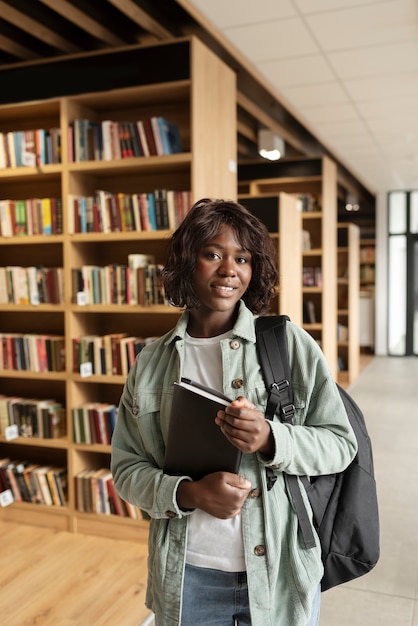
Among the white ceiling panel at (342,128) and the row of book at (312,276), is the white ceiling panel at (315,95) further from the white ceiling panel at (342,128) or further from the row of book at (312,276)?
the row of book at (312,276)

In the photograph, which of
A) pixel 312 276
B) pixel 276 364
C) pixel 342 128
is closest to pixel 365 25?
pixel 342 128

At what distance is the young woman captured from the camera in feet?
4.33

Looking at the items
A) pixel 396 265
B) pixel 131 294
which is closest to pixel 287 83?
pixel 131 294

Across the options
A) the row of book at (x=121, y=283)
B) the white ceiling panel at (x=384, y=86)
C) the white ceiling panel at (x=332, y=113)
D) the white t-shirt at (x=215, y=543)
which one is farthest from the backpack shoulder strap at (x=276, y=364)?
the white ceiling panel at (x=332, y=113)

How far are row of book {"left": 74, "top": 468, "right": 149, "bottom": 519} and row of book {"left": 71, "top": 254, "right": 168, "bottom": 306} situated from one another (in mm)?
1095

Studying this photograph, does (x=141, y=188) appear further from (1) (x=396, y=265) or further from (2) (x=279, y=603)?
(1) (x=396, y=265)

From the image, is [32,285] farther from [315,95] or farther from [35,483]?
[315,95]

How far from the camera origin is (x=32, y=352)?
405 centimetres

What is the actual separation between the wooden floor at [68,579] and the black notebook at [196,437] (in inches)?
76.0

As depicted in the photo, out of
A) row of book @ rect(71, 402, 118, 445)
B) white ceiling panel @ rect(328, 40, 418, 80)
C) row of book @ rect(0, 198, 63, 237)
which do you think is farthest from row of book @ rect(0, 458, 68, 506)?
white ceiling panel @ rect(328, 40, 418, 80)

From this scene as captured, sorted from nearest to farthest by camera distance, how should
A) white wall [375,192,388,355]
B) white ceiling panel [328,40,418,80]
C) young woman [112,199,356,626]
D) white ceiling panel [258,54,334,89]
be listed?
young woman [112,199,356,626]
white ceiling panel [328,40,418,80]
white ceiling panel [258,54,334,89]
white wall [375,192,388,355]

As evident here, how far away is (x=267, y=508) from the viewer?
4.38 ft

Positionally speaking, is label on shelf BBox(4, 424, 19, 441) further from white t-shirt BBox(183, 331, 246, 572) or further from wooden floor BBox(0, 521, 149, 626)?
white t-shirt BBox(183, 331, 246, 572)

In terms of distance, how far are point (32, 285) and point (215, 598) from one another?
2992 millimetres
